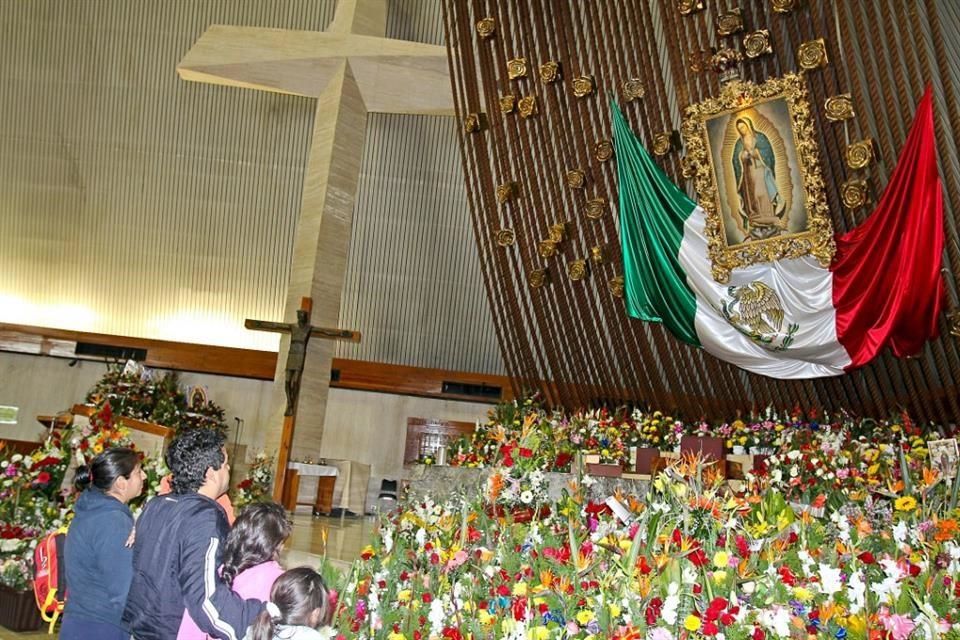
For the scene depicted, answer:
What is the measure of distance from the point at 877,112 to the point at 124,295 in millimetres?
9702

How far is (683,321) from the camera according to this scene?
25.4 feet

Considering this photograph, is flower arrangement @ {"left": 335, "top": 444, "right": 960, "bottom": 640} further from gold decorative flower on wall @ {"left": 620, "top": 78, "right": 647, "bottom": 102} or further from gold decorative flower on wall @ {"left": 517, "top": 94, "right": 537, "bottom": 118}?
gold decorative flower on wall @ {"left": 517, "top": 94, "right": 537, "bottom": 118}

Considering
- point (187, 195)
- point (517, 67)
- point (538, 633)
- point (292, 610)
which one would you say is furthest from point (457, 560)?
point (187, 195)

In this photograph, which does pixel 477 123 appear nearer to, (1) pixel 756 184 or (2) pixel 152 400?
(1) pixel 756 184

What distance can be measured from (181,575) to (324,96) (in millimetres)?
8492

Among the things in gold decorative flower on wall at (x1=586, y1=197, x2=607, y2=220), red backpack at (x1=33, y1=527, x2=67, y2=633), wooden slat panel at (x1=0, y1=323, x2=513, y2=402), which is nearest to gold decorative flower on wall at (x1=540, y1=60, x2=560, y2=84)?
gold decorative flower on wall at (x1=586, y1=197, x2=607, y2=220)

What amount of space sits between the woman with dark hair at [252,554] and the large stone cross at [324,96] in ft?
23.5

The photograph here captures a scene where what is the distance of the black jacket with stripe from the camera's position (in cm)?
211

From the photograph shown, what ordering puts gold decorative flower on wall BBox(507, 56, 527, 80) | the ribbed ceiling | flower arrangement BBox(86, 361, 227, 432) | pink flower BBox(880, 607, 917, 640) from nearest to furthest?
1. pink flower BBox(880, 607, 917, 640)
2. gold decorative flower on wall BBox(507, 56, 527, 80)
3. flower arrangement BBox(86, 361, 227, 432)
4. the ribbed ceiling

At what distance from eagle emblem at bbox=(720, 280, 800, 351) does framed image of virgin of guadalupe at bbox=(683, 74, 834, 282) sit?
0.62 ft

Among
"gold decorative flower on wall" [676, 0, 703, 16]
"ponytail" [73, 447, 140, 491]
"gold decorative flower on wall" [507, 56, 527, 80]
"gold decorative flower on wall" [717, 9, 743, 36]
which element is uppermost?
"gold decorative flower on wall" [507, 56, 527, 80]

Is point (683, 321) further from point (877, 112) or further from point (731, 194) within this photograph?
point (877, 112)

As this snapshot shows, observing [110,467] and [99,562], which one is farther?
[110,467]

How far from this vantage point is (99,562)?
262 centimetres
